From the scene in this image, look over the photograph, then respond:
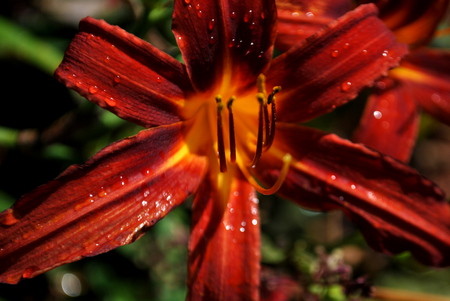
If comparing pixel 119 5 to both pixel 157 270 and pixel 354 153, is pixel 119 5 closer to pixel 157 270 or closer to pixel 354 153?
pixel 157 270

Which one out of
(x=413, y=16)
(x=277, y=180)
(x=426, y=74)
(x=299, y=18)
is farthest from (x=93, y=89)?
(x=426, y=74)

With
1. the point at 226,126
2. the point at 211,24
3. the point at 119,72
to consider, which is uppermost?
the point at 211,24

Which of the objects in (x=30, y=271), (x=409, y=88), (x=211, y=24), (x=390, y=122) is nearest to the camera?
(x=30, y=271)

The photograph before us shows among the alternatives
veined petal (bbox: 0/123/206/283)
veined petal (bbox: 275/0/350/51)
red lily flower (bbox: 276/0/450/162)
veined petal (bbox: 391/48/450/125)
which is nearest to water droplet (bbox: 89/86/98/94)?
veined petal (bbox: 0/123/206/283)

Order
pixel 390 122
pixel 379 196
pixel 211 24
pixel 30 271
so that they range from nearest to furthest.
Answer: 1. pixel 30 271
2. pixel 211 24
3. pixel 379 196
4. pixel 390 122

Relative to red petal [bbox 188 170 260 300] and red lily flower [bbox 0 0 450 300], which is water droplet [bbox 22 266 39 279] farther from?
red petal [bbox 188 170 260 300]

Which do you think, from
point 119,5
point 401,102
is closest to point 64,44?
point 119,5

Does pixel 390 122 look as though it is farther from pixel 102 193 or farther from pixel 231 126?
pixel 102 193
